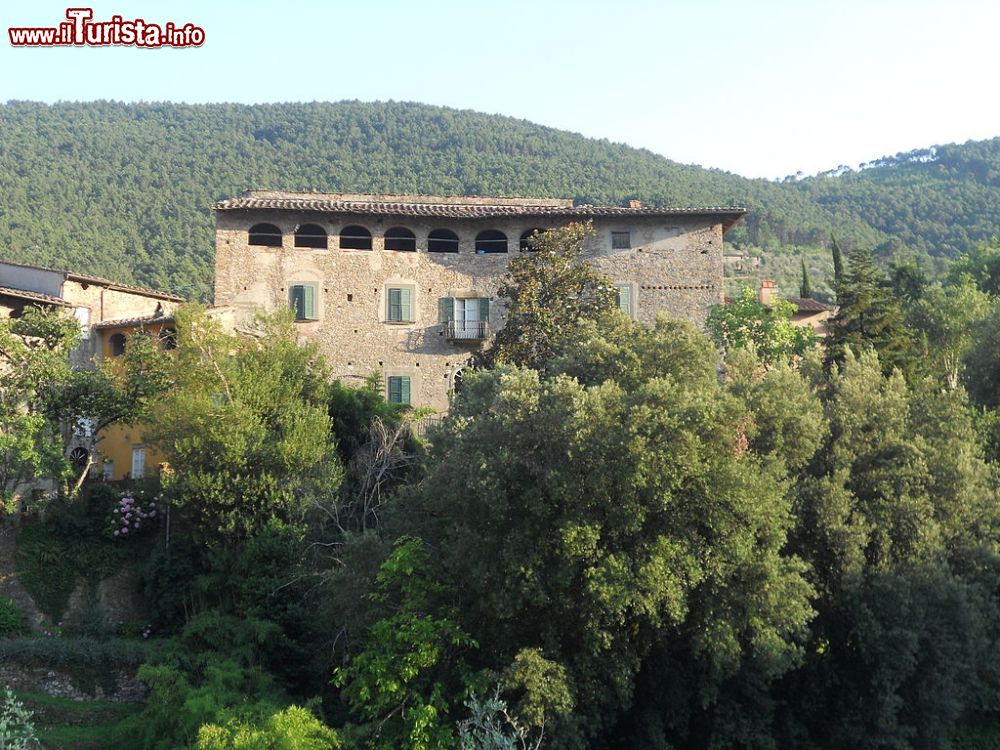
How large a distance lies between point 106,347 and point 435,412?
434 inches

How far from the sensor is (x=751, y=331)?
108 feet

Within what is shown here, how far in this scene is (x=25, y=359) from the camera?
25234mm

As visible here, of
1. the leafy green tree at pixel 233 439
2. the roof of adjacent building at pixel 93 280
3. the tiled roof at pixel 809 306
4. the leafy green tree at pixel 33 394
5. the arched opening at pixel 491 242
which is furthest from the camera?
the tiled roof at pixel 809 306

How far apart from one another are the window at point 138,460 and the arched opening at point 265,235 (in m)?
7.52

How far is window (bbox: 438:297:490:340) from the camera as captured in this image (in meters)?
33.0

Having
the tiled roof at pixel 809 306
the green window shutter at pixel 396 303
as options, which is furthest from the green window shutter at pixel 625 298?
the tiled roof at pixel 809 306

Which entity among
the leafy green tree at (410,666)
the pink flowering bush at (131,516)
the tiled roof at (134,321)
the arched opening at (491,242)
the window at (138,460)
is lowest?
the leafy green tree at (410,666)

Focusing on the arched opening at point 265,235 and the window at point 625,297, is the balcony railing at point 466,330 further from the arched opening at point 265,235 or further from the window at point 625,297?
the arched opening at point 265,235

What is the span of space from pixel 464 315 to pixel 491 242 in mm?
2792

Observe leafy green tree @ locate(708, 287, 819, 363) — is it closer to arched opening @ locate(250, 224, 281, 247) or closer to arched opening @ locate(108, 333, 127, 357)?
arched opening @ locate(250, 224, 281, 247)

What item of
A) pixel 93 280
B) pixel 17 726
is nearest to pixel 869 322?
pixel 93 280

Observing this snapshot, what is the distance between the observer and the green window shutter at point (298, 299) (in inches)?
1286

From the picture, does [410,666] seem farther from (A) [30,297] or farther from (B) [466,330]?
(A) [30,297]

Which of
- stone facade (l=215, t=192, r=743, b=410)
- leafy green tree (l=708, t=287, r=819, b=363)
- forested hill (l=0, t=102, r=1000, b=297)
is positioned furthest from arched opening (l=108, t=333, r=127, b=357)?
forested hill (l=0, t=102, r=1000, b=297)
